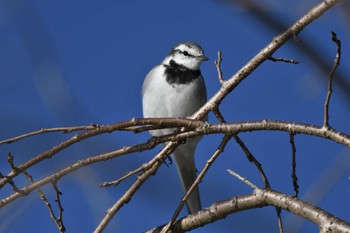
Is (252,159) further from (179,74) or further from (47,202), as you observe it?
(179,74)

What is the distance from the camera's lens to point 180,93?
511 centimetres

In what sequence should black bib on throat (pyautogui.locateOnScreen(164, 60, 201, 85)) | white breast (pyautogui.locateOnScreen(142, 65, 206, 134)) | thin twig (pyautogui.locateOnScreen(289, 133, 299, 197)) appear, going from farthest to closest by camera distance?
black bib on throat (pyautogui.locateOnScreen(164, 60, 201, 85)) < white breast (pyautogui.locateOnScreen(142, 65, 206, 134)) < thin twig (pyautogui.locateOnScreen(289, 133, 299, 197))

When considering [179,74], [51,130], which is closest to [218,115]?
[51,130]

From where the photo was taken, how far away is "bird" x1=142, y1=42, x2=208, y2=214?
16.6ft

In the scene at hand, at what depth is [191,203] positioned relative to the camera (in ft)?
15.5

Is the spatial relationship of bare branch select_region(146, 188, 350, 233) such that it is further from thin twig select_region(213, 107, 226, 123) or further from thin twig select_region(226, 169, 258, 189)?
thin twig select_region(213, 107, 226, 123)

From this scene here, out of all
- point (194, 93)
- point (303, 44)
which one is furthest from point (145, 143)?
point (194, 93)

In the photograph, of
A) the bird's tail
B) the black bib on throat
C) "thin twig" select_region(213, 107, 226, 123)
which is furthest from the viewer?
the bird's tail

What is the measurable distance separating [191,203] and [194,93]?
3.30 feet

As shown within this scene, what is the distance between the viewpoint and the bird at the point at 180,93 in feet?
16.6

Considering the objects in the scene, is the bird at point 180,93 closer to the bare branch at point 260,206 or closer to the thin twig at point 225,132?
the bare branch at point 260,206

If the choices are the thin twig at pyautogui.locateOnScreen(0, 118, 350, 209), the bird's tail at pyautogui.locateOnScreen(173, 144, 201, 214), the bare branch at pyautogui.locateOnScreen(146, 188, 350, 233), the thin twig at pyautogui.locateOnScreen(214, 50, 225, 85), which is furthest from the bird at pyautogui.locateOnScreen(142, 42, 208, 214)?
the thin twig at pyautogui.locateOnScreen(0, 118, 350, 209)

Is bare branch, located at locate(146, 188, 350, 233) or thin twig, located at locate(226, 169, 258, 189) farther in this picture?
thin twig, located at locate(226, 169, 258, 189)

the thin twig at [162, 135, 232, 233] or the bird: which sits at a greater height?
the bird
